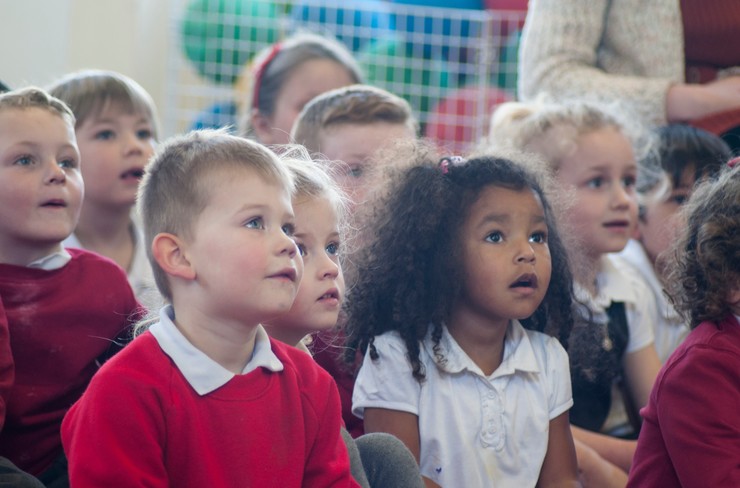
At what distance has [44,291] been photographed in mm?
1320

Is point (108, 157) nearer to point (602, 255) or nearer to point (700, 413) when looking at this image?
point (602, 255)

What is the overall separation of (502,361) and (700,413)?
0.28 meters

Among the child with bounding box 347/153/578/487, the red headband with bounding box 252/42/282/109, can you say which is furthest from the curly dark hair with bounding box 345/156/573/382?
the red headband with bounding box 252/42/282/109

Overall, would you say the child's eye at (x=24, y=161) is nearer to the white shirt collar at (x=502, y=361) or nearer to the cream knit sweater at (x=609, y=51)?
the white shirt collar at (x=502, y=361)

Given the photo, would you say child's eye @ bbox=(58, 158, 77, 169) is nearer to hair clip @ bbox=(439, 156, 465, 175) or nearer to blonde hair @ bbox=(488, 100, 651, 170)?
hair clip @ bbox=(439, 156, 465, 175)

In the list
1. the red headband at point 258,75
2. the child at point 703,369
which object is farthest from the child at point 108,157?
the child at point 703,369

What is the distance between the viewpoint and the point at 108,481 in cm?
97

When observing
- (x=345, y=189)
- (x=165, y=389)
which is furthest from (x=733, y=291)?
(x=165, y=389)

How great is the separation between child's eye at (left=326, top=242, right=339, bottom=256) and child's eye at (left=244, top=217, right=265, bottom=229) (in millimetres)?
249

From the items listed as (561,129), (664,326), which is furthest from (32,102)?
(664,326)

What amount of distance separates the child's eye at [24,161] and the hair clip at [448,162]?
577 mm

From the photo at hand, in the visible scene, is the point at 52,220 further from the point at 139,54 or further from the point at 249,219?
the point at 139,54

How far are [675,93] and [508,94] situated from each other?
1.05 metres

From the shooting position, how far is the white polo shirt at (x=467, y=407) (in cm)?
134
